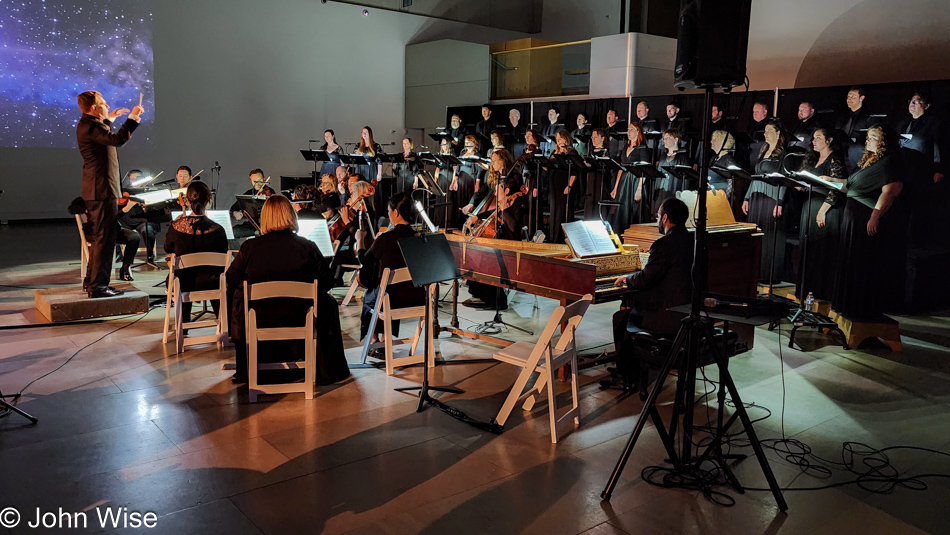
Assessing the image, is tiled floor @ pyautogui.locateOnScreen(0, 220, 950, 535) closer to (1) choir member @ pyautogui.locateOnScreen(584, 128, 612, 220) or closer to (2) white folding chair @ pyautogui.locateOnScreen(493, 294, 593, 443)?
(2) white folding chair @ pyautogui.locateOnScreen(493, 294, 593, 443)

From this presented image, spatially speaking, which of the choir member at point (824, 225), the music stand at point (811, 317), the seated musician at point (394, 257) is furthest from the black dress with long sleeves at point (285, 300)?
the choir member at point (824, 225)

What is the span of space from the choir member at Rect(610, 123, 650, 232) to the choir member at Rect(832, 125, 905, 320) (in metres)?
3.69

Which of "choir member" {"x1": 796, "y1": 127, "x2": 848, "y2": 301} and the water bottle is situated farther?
"choir member" {"x1": 796, "y1": 127, "x2": 848, "y2": 301}

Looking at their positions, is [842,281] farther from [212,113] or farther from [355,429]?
[212,113]

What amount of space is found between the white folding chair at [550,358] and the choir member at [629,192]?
250 inches

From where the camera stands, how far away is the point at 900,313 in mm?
7781

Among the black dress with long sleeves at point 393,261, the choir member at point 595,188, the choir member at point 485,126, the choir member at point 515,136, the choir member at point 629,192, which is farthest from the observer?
the choir member at point 485,126

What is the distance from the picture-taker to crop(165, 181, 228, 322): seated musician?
5.75 metres

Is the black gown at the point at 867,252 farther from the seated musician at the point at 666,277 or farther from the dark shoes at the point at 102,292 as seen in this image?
the dark shoes at the point at 102,292

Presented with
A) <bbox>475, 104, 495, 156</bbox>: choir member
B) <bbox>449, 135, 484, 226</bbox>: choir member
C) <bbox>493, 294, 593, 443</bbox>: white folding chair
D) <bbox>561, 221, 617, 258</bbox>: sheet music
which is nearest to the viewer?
<bbox>493, 294, 593, 443</bbox>: white folding chair

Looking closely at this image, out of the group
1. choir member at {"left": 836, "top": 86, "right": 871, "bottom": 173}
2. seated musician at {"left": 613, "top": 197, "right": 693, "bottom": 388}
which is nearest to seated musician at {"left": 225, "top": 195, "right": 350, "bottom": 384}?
seated musician at {"left": 613, "top": 197, "right": 693, "bottom": 388}

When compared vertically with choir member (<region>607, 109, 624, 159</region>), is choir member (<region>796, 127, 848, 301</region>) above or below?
below

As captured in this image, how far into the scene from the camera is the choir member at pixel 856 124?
339 inches

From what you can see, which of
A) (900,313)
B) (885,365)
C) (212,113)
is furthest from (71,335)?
(212,113)
